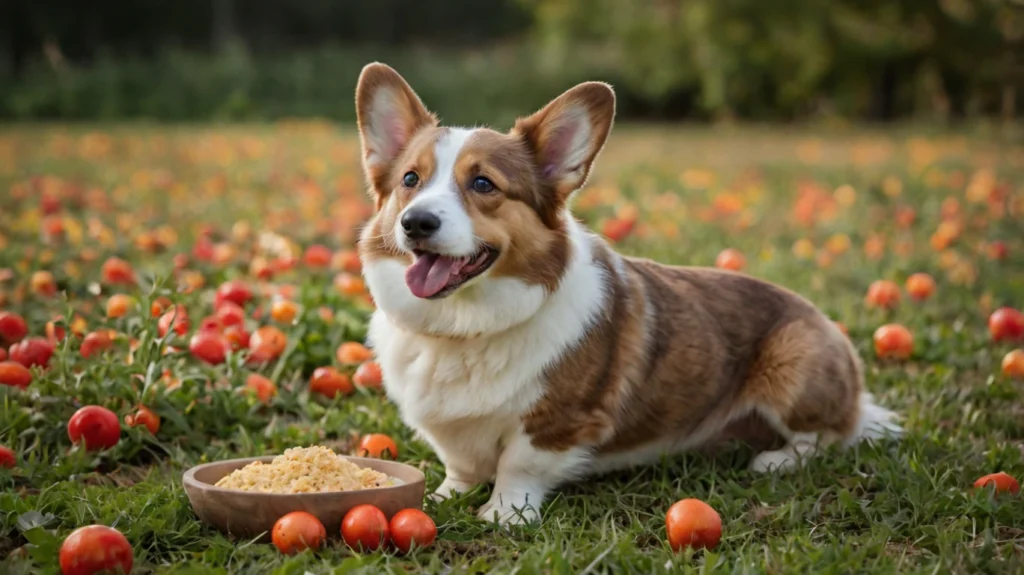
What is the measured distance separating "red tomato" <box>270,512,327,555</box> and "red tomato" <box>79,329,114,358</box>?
157 centimetres

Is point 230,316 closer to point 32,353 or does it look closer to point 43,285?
point 32,353

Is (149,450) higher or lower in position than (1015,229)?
higher

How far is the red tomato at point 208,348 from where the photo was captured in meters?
4.20

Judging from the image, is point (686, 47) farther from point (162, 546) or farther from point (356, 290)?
point (162, 546)

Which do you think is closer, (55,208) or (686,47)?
(55,208)

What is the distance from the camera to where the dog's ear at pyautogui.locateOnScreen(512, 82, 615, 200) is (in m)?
3.54

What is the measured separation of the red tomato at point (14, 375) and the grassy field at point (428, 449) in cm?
3

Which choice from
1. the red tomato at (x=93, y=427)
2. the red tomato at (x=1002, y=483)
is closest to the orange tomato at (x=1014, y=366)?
the red tomato at (x=1002, y=483)

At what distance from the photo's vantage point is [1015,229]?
7719mm

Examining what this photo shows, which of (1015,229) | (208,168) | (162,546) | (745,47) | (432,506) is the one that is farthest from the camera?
(745,47)

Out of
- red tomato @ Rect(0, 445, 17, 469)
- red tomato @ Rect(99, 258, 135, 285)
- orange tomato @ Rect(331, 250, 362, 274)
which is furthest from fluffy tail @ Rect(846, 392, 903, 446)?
red tomato @ Rect(99, 258, 135, 285)

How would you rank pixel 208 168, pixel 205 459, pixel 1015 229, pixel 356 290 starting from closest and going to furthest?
1. pixel 205 459
2. pixel 356 290
3. pixel 1015 229
4. pixel 208 168

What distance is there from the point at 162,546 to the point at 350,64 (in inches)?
846

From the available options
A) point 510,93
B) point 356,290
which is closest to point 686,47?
point 510,93
